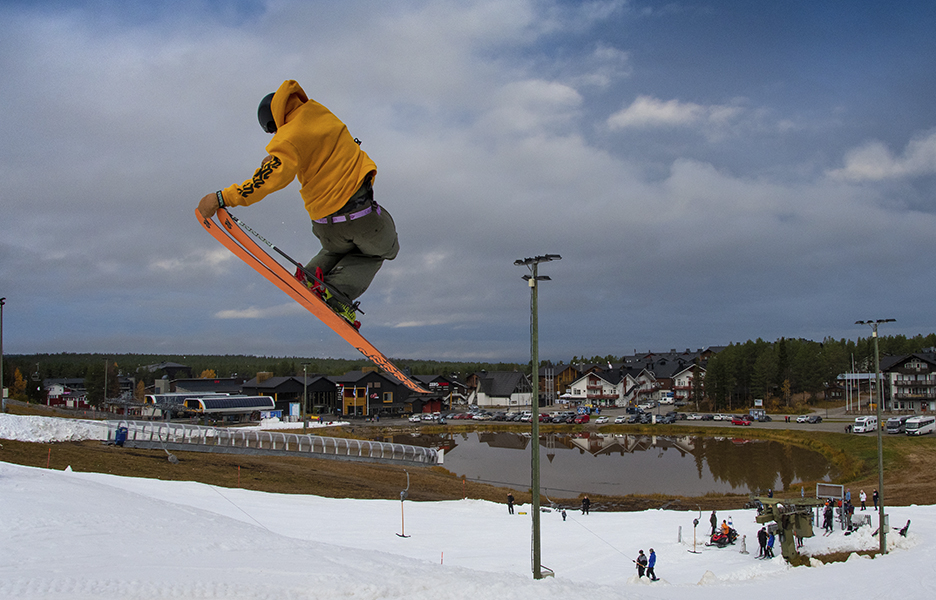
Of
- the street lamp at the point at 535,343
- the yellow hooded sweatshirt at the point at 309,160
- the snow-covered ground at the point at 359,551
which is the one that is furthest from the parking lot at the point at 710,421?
the yellow hooded sweatshirt at the point at 309,160

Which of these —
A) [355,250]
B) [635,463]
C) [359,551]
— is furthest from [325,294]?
[635,463]

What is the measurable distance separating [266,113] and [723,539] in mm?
22492

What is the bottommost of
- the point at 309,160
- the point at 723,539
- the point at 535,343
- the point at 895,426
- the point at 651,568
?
the point at 895,426

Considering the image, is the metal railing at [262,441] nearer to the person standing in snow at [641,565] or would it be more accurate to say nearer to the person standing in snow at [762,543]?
the person standing in snow at [641,565]

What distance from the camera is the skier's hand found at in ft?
15.7

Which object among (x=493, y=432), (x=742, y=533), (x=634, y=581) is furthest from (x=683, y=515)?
(x=493, y=432)

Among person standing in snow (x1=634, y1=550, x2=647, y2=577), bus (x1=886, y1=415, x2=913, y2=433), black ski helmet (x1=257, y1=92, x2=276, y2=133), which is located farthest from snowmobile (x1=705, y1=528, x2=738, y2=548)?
bus (x1=886, y1=415, x2=913, y2=433)

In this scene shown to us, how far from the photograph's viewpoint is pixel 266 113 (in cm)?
501

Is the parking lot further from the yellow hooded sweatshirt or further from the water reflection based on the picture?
the yellow hooded sweatshirt

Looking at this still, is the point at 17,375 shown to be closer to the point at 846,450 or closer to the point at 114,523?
the point at 114,523

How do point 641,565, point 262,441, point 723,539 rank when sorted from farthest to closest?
point 262,441
point 723,539
point 641,565

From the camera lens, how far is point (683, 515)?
1059 inches

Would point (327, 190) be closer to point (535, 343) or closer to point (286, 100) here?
point (286, 100)

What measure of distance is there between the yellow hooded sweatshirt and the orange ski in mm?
308
